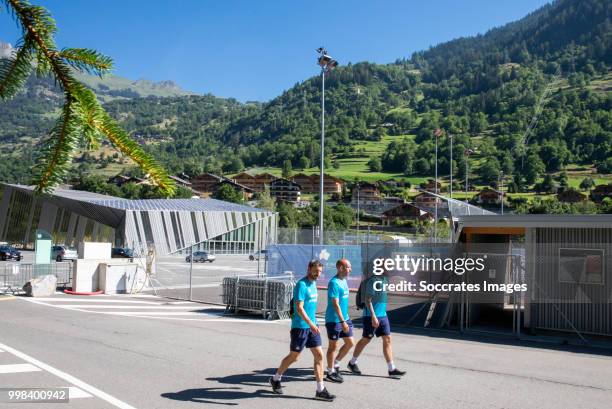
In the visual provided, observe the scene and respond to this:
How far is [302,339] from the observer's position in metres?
7.76

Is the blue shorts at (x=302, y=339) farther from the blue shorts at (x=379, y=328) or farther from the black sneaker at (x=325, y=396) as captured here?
the blue shorts at (x=379, y=328)

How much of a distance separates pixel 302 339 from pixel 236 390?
1239 millimetres

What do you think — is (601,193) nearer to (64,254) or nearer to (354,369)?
(64,254)

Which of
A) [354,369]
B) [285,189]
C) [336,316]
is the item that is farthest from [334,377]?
[285,189]

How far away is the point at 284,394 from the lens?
7863 millimetres

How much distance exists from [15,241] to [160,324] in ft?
194

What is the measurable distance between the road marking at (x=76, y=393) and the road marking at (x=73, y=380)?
7 cm

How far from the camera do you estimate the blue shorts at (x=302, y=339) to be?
25.3 feet

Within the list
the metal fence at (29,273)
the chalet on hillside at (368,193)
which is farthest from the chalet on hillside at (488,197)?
the metal fence at (29,273)

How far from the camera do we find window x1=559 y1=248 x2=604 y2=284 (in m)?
13.9

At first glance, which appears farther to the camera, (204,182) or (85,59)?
(204,182)

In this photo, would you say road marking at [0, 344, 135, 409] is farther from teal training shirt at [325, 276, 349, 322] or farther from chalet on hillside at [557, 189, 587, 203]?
chalet on hillside at [557, 189, 587, 203]

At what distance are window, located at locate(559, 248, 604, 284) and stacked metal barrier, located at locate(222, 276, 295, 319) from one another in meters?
7.37

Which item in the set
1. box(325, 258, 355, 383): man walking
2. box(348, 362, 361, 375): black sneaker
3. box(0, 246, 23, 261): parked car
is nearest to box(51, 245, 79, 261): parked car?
box(0, 246, 23, 261): parked car
